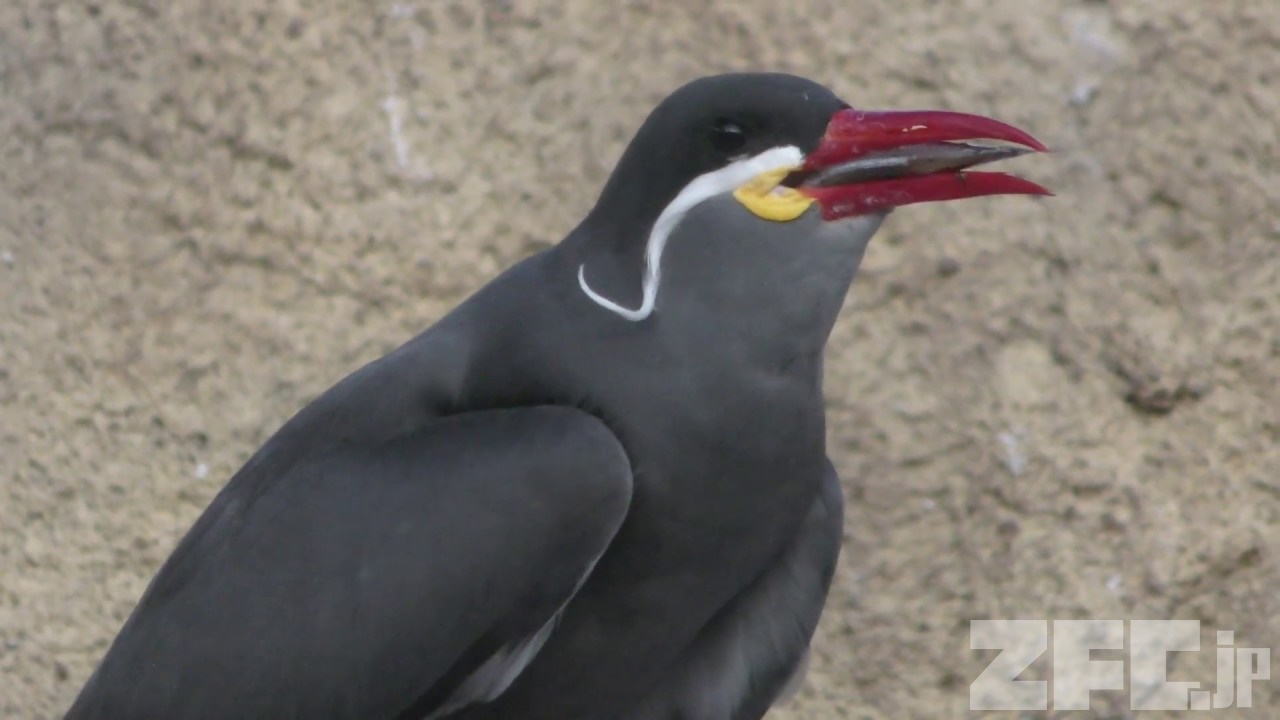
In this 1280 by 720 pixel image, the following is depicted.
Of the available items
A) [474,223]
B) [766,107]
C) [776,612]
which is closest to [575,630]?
[776,612]

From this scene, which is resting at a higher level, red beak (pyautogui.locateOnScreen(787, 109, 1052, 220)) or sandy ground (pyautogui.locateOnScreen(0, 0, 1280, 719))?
red beak (pyautogui.locateOnScreen(787, 109, 1052, 220))

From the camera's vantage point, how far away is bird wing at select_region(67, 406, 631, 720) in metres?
2.42

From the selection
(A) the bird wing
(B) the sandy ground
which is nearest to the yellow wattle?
(A) the bird wing

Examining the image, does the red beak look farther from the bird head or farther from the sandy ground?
the sandy ground

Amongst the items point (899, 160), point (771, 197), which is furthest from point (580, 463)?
point (899, 160)

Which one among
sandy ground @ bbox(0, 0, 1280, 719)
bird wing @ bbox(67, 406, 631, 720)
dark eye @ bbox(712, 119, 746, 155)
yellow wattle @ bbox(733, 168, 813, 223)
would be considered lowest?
sandy ground @ bbox(0, 0, 1280, 719)

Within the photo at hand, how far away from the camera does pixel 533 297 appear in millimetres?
2613

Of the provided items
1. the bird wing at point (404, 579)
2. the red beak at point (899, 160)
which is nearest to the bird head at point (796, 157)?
the red beak at point (899, 160)

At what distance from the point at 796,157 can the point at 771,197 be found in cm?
6

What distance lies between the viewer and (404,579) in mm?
2430

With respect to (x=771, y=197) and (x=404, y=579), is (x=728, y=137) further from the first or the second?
(x=404, y=579)

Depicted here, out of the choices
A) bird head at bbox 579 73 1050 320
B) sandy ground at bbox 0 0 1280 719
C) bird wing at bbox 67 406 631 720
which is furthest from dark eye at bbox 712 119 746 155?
sandy ground at bbox 0 0 1280 719

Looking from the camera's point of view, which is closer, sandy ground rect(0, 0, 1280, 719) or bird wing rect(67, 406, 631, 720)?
bird wing rect(67, 406, 631, 720)

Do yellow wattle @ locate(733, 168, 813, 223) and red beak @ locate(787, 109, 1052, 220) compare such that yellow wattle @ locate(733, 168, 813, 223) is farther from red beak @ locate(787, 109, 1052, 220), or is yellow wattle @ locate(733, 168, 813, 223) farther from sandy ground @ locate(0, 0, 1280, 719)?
sandy ground @ locate(0, 0, 1280, 719)
